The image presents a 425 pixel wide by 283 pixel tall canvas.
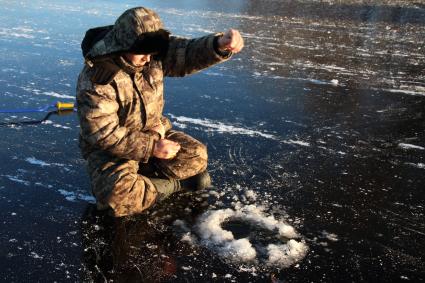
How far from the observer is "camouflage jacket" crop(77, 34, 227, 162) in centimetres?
269

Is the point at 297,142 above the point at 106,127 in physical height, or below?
below

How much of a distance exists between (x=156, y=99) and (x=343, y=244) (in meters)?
1.58

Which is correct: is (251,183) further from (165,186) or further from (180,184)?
(165,186)

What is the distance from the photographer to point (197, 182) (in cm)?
322

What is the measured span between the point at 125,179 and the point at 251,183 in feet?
3.38

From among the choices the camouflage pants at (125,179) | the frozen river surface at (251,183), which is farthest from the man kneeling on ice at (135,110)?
the frozen river surface at (251,183)

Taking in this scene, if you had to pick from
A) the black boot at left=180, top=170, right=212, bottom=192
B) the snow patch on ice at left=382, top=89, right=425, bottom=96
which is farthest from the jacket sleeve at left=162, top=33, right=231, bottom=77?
the snow patch on ice at left=382, top=89, right=425, bottom=96

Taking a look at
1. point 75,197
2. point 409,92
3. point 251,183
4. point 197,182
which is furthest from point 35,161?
point 409,92

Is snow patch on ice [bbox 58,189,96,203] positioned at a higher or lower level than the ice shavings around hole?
lower

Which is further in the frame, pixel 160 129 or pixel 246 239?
pixel 160 129

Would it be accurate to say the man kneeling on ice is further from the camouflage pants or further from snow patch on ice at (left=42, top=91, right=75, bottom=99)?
snow patch on ice at (left=42, top=91, right=75, bottom=99)

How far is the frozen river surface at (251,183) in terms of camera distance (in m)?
2.47

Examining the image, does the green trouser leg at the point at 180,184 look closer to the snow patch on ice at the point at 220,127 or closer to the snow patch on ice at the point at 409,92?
the snow patch on ice at the point at 220,127

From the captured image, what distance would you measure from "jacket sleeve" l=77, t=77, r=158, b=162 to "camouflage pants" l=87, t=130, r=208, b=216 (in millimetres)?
104
